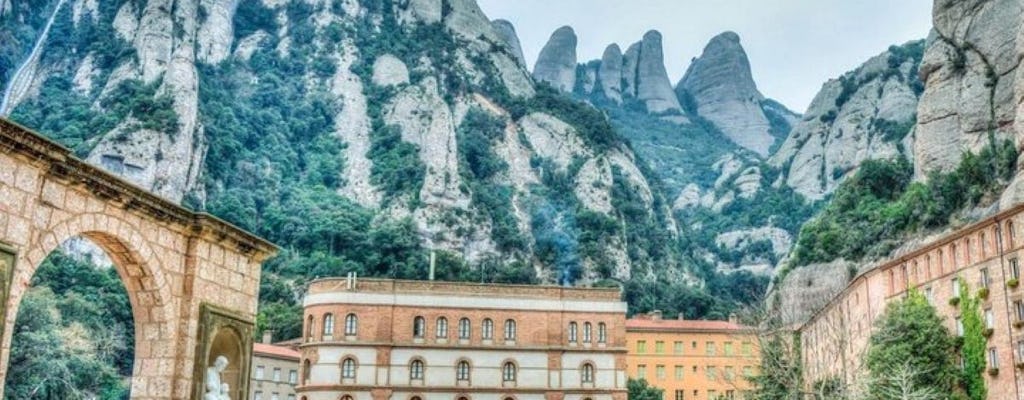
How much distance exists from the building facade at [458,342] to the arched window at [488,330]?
0.06 m

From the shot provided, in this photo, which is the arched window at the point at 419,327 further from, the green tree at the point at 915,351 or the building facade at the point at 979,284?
the green tree at the point at 915,351

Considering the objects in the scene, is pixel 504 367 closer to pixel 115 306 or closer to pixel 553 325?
pixel 553 325

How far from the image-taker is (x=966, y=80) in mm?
67812

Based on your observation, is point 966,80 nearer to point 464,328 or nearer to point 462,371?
point 464,328

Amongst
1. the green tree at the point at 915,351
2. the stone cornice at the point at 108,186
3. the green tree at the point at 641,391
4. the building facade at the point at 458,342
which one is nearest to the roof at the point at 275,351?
the building facade at the point at 458,342

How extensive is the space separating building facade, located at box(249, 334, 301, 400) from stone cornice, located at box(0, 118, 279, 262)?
45.9 metres

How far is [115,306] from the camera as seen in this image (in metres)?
70.2

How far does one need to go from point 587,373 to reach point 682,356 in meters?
21.8

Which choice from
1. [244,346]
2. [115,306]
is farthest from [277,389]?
[244,346]

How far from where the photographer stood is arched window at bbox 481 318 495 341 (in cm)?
5091

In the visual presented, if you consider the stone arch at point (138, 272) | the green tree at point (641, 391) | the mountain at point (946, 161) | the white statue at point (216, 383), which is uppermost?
the mountain at point (946, 161)

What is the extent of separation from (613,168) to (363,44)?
1660 inches

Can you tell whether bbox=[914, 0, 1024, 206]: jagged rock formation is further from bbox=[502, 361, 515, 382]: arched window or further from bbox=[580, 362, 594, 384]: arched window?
bbox=[502, 361, 515, 382]: arched window

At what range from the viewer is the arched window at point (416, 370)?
49438mm
